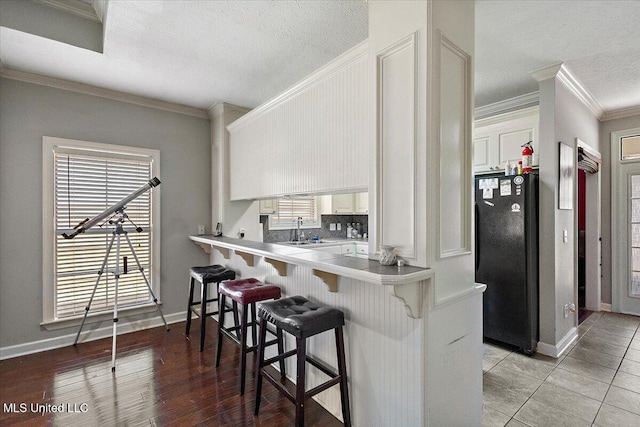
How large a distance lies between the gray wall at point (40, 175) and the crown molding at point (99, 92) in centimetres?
5

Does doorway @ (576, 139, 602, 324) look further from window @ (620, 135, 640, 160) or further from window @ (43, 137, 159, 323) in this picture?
window @ (43, 137, 159, 323)

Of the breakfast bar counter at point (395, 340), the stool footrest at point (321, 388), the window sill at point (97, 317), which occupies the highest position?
the breakfast bar counter at point (395, 340)

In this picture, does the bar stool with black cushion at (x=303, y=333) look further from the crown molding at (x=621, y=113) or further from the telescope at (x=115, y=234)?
the crown molding at (x=621, y=113)

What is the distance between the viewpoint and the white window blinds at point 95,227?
307cm

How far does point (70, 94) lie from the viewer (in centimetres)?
312

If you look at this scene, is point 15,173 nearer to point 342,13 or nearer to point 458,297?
point 342,13

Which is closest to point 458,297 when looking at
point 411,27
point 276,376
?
point 411,27

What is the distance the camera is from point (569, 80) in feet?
9.76

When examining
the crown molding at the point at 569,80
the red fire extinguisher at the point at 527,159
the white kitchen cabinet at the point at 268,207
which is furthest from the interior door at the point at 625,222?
the white kitchen cabinet at the point at 268,207

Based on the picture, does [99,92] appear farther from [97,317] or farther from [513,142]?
[513,142]

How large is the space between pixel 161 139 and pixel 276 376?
294 cm

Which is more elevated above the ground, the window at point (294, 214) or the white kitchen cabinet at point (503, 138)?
the white kitchen cabinet at point (503, 138)

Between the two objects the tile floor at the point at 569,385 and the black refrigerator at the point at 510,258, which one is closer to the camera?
the tile floor at the point at 569,385

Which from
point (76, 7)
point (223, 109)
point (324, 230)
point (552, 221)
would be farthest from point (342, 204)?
point (76, 7)
